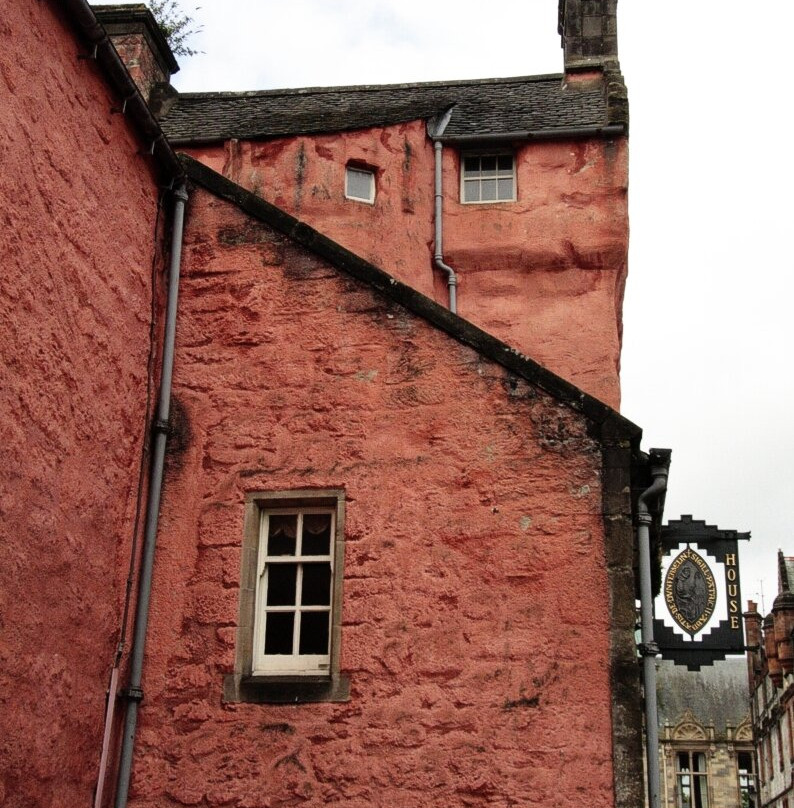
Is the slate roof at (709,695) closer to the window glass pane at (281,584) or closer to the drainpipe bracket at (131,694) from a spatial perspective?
the window glass pane at (281,584)

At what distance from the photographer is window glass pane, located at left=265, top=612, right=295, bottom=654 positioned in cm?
815

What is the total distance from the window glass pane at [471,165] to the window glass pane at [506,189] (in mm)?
403

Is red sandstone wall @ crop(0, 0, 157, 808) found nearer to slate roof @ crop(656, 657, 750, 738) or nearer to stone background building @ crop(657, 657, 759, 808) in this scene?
stone background building @ crop(657, 657, 759, 808)

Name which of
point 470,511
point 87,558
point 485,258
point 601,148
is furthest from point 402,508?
point 601,148

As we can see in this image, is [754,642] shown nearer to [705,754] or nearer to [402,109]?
[705,754]

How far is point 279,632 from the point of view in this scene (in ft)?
27.0

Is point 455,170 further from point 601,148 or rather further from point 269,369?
point 269,369

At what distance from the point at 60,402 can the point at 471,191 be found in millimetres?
8766

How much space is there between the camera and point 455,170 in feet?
49.9

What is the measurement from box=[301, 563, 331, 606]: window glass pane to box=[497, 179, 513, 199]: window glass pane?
7924 millimetres

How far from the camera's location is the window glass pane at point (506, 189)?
593 inches

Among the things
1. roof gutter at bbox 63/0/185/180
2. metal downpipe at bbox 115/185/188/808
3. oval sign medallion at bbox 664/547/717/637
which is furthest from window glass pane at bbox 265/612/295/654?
roof gutter at bbox 63/0/185/180

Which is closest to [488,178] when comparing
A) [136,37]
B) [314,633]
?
[136,37]

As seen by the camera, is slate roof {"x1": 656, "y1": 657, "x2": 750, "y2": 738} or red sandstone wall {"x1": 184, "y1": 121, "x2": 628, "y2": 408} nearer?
red sandstone wall {"x1": 184, "y1": 121, "x2": 628, "y2": 408}
